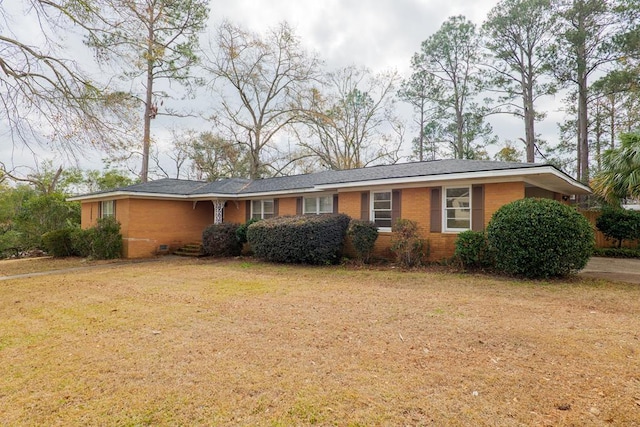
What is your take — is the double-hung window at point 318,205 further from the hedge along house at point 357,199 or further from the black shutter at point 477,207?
the black shutter at point 477,207

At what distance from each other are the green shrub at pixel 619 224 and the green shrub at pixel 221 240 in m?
15.6

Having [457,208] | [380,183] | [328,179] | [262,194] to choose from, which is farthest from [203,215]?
[457,208]

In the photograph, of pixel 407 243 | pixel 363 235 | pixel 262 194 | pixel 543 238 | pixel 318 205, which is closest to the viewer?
pixel 543 238

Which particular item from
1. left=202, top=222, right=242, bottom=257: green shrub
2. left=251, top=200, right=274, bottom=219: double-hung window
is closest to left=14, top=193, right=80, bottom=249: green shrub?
left=202, top=222, right=242, bottom=257: green shrub

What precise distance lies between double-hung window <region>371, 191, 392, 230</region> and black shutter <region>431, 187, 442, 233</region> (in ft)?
5.05

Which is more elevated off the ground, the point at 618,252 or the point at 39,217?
the point at 39,217

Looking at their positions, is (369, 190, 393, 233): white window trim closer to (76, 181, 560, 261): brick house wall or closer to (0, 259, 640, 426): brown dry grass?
(76, 181, 560, 261): brick house wall

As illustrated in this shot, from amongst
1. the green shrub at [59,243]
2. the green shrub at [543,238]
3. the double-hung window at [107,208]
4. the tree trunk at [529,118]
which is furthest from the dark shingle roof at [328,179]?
the tree trunk at [529,118]

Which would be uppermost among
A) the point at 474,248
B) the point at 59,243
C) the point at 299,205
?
the point at 299,205

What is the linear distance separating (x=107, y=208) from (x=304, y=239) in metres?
10.6

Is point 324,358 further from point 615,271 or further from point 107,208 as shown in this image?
point 107,208

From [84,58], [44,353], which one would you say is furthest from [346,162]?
[44,353]

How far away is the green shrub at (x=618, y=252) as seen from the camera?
494 inches

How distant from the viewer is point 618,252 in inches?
504
